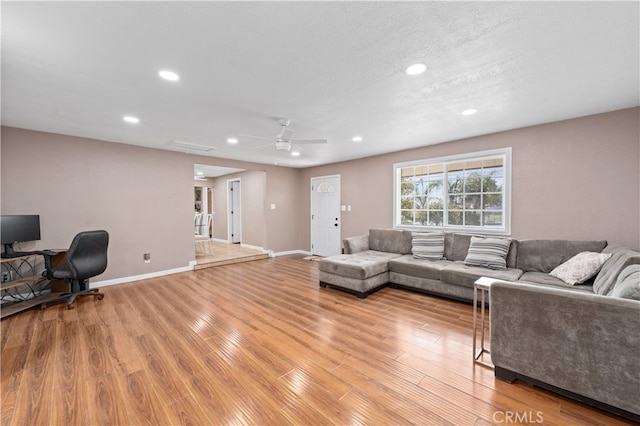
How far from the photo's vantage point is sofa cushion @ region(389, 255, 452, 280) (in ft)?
12.1

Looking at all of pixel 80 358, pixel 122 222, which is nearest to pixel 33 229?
pixel 122 222

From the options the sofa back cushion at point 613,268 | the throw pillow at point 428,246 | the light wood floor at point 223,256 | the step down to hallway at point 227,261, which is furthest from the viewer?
Answer: the light wood floor at point 223,256

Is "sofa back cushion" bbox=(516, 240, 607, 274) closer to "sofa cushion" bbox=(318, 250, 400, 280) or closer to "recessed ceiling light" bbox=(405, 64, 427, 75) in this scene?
"sofa cushion" bbox=(318, 250, 400, 280)

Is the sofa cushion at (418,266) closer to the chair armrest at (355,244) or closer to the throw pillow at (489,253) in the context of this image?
the throw pillow at (489,253)

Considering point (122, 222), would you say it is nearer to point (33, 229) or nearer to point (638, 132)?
point (33, 229)

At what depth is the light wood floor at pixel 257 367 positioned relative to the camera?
1636mm

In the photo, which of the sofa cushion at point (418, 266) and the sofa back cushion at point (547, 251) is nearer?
the sofa back cushion at point (547, 251)

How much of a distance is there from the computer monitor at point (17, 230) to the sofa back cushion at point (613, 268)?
658 cm

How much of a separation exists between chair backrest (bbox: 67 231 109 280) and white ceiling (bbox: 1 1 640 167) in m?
1.57

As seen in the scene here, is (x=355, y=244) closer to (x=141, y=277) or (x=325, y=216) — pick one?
(x=325, y=216)

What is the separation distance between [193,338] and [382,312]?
2.17m

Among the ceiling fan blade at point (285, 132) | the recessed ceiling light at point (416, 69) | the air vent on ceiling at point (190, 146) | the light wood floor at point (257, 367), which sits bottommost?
the light wood floor at point (257, 367)

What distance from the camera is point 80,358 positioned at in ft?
7.36

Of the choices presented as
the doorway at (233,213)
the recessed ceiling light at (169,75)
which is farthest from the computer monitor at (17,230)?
the doorway at (233,213)
